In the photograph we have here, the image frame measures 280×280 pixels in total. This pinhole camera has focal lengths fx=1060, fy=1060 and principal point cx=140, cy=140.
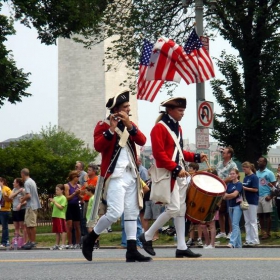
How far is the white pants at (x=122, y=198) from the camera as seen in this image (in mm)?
11391

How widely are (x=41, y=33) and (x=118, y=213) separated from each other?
29251 millimetres

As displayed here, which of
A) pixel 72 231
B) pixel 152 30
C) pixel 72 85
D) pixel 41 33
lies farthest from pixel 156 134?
pixel 72 85

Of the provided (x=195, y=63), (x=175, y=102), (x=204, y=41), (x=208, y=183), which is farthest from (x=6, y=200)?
(x=175, y=102)

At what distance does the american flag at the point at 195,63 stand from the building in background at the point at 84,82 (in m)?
86.6

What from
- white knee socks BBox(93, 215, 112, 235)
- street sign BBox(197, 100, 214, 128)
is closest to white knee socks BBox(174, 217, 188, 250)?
white knee socks BBox(93, 215, 112, 235)

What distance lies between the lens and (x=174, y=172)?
12023mm

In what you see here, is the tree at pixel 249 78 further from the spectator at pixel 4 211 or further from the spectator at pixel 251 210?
the spectator at pixel 251 210

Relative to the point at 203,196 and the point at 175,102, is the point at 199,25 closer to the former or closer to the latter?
the point at 175,102

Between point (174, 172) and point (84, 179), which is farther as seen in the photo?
point (84, 179)

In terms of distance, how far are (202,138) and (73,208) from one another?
137 inches

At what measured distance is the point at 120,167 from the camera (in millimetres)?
11469

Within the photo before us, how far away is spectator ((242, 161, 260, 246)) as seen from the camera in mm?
20047

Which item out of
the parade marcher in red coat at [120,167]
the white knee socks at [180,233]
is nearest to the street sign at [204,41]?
the white knee socks at [180,233]

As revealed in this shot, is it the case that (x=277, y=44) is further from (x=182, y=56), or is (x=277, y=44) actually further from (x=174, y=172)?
(x=174, y=172)
